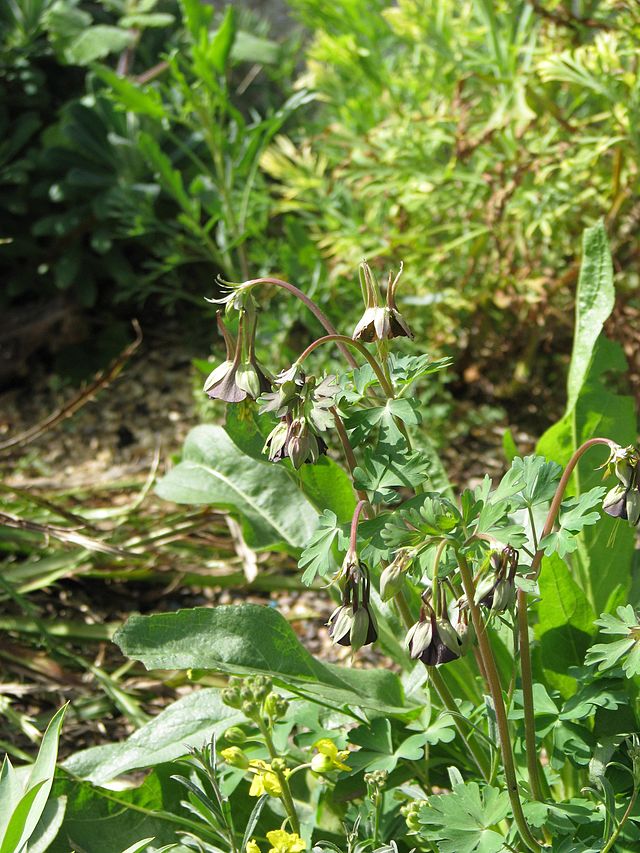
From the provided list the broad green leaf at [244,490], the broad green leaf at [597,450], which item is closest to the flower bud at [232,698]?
the broad green leaf at [244,490]

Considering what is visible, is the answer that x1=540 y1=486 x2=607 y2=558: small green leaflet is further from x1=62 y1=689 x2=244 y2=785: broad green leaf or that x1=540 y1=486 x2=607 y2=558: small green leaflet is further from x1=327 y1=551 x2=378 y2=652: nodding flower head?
x1=62 y1=689 x2=244 y2=785: broad green leaf

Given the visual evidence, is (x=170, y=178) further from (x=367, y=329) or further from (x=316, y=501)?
(x=367, y=329)

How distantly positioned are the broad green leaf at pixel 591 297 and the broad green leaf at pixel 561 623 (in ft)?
1.56

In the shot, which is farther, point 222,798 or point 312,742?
point 312,742

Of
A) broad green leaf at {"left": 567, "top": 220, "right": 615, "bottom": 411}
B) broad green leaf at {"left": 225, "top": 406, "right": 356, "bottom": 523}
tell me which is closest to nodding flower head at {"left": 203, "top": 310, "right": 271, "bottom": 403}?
broad green leaf at {"left": 225, "top": 406, "right": 356, "bottom": 523}

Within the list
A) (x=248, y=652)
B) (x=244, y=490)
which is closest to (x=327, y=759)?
(x=248, y=652)

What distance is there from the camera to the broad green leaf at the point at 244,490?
1.96m

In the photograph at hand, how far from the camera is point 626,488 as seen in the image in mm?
1092

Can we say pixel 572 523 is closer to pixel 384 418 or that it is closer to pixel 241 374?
pixel 384 418

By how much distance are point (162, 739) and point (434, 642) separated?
2.47ft

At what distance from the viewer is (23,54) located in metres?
3.69

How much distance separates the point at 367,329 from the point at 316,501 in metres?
0.63

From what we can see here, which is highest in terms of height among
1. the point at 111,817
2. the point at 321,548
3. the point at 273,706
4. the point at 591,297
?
the point at 321,548

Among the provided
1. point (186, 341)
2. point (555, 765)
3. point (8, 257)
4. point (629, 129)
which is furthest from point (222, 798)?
point (8, 257)
